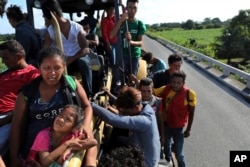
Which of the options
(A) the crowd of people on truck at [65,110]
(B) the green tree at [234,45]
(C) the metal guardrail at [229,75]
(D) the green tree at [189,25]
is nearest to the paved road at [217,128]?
(C) the metal guardrail at [229,75]

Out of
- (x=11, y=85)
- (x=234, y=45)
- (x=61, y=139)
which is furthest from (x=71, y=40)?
(x=234, y=45)

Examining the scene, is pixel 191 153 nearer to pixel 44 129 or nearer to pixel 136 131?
pixel 136 131

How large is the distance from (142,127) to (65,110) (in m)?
1.07

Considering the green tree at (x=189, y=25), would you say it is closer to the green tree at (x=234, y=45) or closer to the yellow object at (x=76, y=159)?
the green tree at (x=234, y=45)

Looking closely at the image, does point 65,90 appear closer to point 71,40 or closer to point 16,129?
point 16,129

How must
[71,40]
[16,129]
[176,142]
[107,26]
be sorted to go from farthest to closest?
[107,26] → [176,142] → [71,40] → [16,129]

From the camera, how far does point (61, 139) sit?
3.03m

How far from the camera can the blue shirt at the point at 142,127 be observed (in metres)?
3.78

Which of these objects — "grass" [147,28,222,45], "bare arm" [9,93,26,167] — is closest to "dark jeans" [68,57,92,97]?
"bare arm" [9,93,26,167]

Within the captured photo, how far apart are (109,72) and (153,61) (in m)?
2.55

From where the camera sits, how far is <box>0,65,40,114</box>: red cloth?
373 cm

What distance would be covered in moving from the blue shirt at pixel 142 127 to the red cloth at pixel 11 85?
2.43ft

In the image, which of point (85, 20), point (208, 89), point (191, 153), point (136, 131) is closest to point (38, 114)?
point (136, 131)

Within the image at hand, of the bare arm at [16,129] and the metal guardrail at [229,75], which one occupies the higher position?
the bare arm at [16,129]
